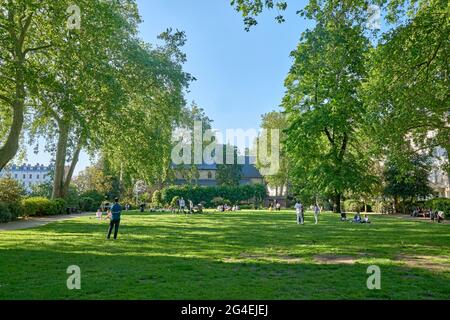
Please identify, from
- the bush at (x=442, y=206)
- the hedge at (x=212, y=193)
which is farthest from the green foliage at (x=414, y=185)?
the hedge at (x=212, y=193)

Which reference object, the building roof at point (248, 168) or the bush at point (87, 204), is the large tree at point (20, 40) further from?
the building roof at point (248, 168)

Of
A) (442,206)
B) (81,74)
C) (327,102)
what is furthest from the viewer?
(442,206)

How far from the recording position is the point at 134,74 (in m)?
32.6

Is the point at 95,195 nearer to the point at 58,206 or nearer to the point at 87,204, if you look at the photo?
the point at 87,204

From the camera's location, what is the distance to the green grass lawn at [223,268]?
782cm

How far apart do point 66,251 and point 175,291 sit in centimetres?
720

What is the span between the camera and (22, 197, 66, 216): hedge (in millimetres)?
32344

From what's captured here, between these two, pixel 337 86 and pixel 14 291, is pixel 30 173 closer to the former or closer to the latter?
pixel 337 86

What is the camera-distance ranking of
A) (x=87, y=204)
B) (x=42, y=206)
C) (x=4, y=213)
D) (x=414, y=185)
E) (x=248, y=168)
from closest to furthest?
(x=4, y=213) → (x=42, y=206) → (x=414, y=185) → (x=87, y=204) → (x=248, y=168)

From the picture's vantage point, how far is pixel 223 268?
1044 cm

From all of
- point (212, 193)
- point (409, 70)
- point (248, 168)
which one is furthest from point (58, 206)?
point (248, 168)

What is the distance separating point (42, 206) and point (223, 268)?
93.8 feet

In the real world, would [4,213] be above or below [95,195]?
below

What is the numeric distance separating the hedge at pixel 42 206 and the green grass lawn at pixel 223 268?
55.1 feet
